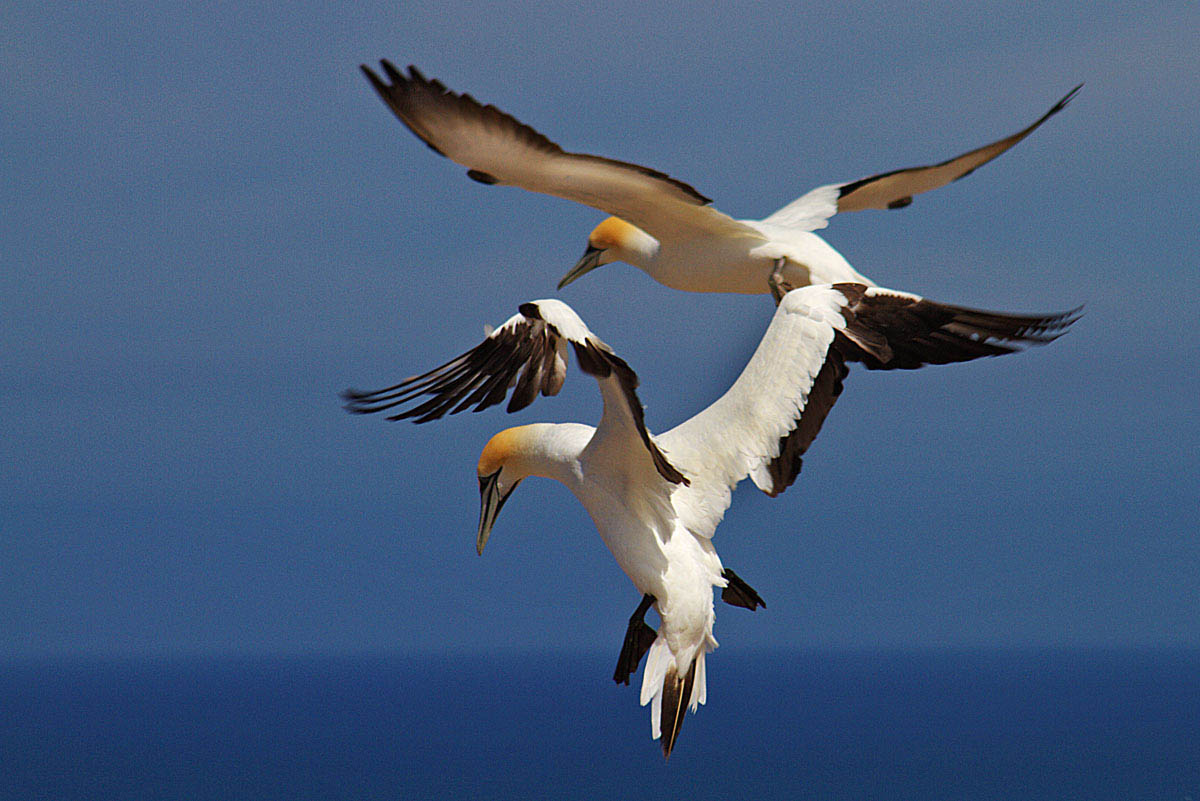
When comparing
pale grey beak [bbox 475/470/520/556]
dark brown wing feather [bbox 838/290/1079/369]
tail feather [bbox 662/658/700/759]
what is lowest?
tail feather [bbox 662/658/700/759]

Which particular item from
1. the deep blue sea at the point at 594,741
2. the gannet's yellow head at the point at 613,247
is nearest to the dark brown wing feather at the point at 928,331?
the gannet's yellow head at the point at 613,247

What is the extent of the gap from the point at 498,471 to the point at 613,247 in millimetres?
1999

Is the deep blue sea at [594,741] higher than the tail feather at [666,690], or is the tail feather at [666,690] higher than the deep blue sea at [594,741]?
the deep blue sea at [594,741]

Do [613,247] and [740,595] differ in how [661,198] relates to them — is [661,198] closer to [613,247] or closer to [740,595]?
[613,247]

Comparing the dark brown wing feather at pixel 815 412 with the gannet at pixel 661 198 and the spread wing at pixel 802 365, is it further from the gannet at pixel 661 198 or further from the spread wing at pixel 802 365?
the gannet at pixel 661 198

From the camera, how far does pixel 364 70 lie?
418 centimetres

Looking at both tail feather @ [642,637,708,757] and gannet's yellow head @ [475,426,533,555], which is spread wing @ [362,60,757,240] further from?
tail feather @ [642,637,708,757]

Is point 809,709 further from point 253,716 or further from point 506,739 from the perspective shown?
point 253,716

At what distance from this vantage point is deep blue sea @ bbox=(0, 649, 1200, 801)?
79.1 m

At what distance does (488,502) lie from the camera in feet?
17.5

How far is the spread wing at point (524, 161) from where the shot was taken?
4449 millimetres

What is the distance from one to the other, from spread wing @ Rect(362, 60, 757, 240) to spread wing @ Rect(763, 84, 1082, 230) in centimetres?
75

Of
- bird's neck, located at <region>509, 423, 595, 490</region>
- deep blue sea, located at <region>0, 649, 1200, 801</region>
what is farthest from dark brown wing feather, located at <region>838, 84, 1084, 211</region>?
deep blue sea, located at <region>0, 649, 1200, 801</region>

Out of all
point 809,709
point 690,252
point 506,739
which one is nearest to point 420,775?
point 506,739
